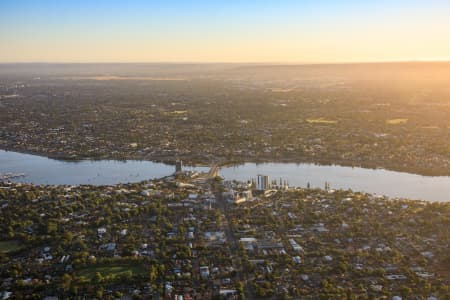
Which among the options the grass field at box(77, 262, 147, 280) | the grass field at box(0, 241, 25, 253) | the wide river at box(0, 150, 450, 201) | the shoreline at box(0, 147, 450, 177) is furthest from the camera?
the shoreline at box(0, 147, 450, 177)

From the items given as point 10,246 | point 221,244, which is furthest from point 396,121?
point 10,246

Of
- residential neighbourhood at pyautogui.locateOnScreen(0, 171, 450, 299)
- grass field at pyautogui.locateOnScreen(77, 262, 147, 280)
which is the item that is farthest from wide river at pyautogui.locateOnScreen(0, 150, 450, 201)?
grass field at pyautogui.locateOnScreen(77, 262, 147, 280)

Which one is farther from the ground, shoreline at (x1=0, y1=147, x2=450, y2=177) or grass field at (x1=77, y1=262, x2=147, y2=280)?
shoreline at (x1=0, y1=147, x2=450, y2=177)

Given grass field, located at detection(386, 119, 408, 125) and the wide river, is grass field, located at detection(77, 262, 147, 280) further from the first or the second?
grass field, located at detection(386, 119, 408, 125)

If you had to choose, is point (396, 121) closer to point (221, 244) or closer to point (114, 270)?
point (221, 244)

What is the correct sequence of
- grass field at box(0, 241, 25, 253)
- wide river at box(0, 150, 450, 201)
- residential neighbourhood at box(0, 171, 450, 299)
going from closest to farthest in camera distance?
residential neighbourhood at box(0, 171, 450, 299), grass field at box(0, 241, 25, 253), wide river at box(0, 150, 450, 201)

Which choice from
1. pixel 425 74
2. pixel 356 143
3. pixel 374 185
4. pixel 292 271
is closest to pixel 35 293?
pixel 292 271

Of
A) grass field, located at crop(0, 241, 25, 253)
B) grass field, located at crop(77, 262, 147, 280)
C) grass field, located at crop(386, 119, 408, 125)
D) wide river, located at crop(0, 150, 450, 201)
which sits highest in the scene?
grass field, located at crop(386, 119, 408, 125)
